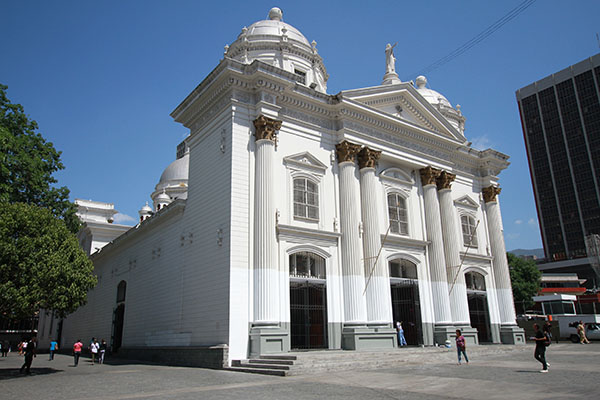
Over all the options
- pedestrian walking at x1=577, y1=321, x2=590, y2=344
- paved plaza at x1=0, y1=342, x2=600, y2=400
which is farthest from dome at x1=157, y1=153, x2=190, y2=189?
pedestrian walking at x1=577, y1=321, x2=590, y2=344

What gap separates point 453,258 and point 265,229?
12.3 meters

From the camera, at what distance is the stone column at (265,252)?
1747cm

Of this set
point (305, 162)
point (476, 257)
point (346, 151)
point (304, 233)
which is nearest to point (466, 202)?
point (476, 257)

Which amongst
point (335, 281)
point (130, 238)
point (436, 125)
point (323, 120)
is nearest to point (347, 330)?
point (335, 281)

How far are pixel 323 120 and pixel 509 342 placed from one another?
16903mm

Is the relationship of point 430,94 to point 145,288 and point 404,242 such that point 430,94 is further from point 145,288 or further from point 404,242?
point 145,288

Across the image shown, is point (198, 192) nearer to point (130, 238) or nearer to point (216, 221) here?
point (216, 221)

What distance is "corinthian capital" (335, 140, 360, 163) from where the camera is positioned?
74.1 feet

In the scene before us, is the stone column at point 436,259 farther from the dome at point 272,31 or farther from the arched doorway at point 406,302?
the dome at point 272,31

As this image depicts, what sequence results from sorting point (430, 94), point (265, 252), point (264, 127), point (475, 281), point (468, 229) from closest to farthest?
point (265, 252), point (264, 127), point (475, 281), point (468, 229), point (430, 94)

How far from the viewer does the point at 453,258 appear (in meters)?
25.7

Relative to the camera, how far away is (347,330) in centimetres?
2006

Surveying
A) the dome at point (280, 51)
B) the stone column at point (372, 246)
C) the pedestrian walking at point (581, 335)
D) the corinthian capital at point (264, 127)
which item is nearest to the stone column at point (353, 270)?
the stone column at point (372, 246)

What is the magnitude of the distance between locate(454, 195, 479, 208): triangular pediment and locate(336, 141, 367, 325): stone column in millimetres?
8786
